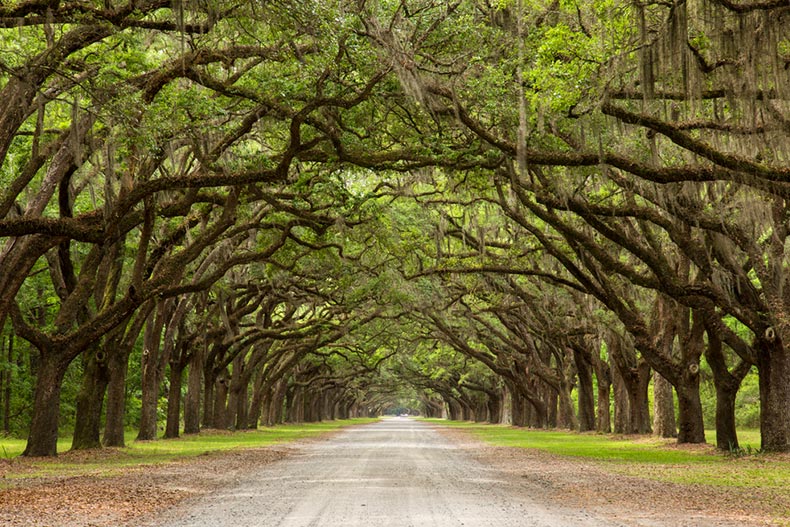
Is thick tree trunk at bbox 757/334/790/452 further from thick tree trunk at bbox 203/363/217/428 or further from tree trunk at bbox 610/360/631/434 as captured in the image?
thick tree trunk at bbox 203/363/217/428

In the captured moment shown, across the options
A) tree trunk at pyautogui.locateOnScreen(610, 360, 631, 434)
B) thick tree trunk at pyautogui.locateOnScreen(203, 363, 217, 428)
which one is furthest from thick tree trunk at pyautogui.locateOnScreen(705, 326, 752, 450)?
thick tree trunk at pyautogui.locateOnScreen(203, 363, 217, 428)

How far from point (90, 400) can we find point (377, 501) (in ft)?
43.1

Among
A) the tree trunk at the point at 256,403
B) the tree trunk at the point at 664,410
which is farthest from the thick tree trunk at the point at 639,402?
the tree trunk at the point at 256,403

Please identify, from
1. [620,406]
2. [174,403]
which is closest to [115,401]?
[174,403]

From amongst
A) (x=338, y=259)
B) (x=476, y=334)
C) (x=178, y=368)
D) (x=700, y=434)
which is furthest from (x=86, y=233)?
(x=476, y=334)

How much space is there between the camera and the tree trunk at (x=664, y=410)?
2894cm

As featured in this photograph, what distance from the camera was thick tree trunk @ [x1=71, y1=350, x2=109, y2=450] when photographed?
853 inches

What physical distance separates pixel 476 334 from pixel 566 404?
629cm

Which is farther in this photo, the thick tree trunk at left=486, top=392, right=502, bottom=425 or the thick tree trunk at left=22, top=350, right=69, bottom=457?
the thick tree trunk at left=486, top=392, right=502, bottom=425

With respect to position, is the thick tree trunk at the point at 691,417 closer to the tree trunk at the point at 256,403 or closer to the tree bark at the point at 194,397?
the tree bark at the point at 194,397

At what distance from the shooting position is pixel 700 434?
979 inches

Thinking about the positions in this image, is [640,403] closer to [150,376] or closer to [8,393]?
[150,376]

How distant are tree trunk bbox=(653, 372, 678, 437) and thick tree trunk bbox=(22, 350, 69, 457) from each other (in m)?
19.5

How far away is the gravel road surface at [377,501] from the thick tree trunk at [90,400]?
644 centimetres
